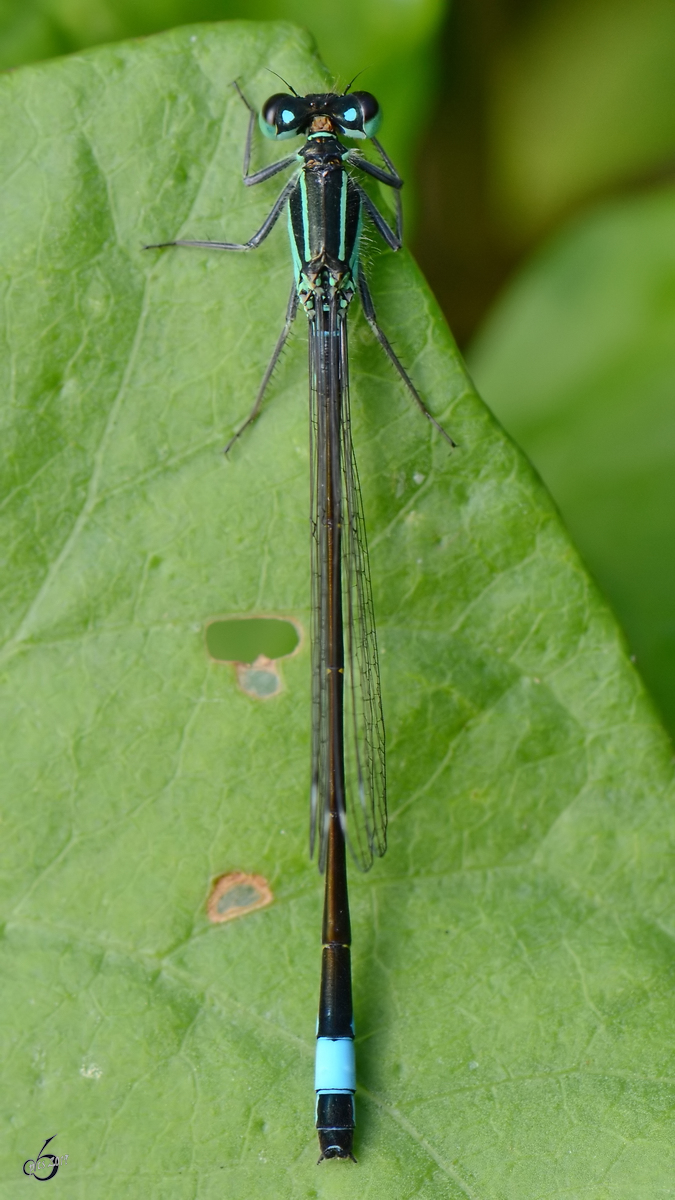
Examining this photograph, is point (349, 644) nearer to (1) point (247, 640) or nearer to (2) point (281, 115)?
(1) point (247, 640)

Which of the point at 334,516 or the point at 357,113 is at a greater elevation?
the point at 357,113

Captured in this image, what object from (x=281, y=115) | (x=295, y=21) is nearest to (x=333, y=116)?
(x=281, y=115)

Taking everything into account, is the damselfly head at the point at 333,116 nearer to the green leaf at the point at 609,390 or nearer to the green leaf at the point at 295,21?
the green leaf at the point at 295,21

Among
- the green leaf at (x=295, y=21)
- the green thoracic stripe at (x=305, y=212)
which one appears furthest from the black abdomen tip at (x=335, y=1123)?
the green leaf at (x=295, y=21)

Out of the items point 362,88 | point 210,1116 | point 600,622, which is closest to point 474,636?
point 600,622

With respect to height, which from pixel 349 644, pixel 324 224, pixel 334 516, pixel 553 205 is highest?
pixel 553 205

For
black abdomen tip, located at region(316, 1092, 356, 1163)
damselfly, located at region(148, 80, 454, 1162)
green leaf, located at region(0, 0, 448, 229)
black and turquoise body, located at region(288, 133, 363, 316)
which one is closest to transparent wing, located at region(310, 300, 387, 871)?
damselfly, located at region(148, 80, 454, 1162)
